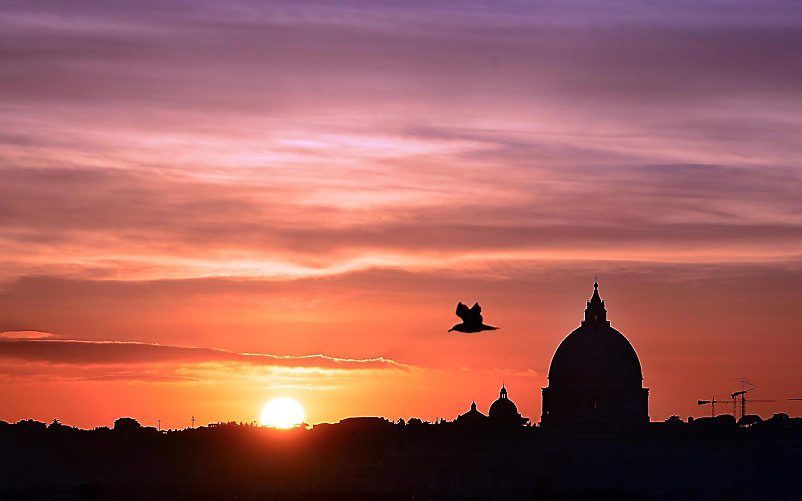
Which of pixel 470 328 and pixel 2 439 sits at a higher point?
pixel 2 439

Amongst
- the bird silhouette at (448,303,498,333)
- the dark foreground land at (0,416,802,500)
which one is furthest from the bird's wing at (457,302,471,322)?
the dark foreground land at (0,416,802,500)

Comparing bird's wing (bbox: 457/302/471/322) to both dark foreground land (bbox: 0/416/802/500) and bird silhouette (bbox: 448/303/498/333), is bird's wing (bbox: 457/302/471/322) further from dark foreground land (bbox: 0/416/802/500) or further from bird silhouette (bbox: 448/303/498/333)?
dark foreground land (bbox: 0/416/802/500)

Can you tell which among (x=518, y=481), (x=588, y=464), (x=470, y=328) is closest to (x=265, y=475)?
(x=518, y=481)

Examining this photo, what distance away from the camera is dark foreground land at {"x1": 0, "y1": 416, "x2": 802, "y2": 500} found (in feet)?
518

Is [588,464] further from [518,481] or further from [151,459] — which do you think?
[151,459]

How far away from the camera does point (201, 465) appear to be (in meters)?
167

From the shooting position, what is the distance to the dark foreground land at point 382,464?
158000 millimetres

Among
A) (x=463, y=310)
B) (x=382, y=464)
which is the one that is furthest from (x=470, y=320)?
(x=382, y=464)

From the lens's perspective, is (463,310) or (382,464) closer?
(463,310)

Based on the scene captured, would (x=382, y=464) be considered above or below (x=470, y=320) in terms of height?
above

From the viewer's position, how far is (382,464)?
571 ft

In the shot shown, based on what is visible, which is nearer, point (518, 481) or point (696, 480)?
point (518, 481)

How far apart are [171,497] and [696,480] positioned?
73.2 metres

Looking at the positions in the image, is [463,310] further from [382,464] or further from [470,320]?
[382,464]
